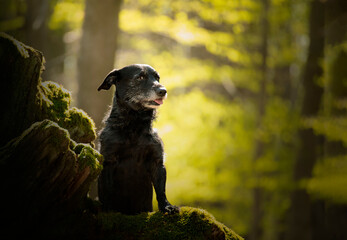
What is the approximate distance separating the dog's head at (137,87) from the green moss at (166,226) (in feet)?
3.88

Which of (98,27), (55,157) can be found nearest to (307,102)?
(98,27)

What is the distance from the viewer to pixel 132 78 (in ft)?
12.0

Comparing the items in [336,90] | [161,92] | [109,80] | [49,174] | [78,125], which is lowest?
[49,174]

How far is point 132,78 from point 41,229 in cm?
191

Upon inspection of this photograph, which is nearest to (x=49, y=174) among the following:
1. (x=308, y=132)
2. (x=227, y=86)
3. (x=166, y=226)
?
(x=166, y=226)

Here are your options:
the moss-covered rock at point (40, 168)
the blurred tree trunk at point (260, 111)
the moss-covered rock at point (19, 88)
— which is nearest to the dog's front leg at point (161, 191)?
the moss-covered rock at point (40, 168)

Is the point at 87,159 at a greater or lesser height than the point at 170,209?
greater

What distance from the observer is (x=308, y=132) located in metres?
10.7

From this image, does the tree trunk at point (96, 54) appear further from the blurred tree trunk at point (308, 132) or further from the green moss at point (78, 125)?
the blurred tree trunk at point (308, 132)

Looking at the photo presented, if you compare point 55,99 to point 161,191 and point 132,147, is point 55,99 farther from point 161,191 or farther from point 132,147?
point 161,191

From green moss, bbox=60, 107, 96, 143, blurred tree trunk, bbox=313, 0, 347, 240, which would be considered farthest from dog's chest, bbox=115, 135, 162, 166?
blurred tree trunk, bbox=313, 0, 347, 240

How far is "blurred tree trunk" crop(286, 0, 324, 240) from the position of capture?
1039 centimetres

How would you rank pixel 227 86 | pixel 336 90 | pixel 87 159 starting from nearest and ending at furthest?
1. pixel 87 159
2. pixel 336 90
3. pixel 227 86

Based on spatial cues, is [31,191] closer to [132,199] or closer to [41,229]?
[41,229]
